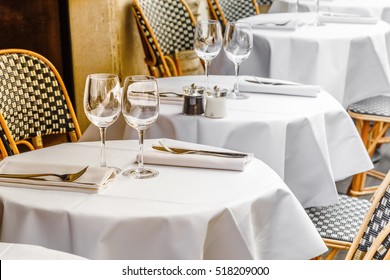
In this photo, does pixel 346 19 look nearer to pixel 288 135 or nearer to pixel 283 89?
pixel 283 89

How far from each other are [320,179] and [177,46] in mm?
1685

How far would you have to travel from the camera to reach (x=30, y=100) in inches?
92.9

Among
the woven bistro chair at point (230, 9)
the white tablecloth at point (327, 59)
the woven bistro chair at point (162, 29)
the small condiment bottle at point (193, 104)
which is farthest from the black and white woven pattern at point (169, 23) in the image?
the small condiment bottle at point (193, 104)

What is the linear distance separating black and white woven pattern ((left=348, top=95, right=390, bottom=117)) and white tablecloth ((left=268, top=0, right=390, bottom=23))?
3.47 feet

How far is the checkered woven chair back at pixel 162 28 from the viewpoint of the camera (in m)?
3.58

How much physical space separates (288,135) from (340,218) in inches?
12.8

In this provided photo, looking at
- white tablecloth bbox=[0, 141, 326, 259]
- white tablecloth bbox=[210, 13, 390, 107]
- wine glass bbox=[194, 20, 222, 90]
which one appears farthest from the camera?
white tablecloth bbox=[210, 13, 390, 107]

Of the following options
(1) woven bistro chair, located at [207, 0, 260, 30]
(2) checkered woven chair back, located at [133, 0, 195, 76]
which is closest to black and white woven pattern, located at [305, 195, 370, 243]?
(2) checkered woven chair back, located at [133, 0, 195, 76]

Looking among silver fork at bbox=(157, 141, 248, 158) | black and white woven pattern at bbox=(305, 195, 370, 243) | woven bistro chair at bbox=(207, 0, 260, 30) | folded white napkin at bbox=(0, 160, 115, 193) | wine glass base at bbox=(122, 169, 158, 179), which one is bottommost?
black and white woven pattern at bbox=(305, 195, 370, 243)

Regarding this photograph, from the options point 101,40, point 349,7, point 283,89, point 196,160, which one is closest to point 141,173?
point 196,160

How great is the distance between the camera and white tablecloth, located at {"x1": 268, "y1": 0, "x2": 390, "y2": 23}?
4504 mm

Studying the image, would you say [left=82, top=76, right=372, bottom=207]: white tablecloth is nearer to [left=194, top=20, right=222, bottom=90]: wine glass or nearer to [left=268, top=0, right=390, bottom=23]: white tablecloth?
[left=194, top=20, right=222, bottom=90]: wine glass

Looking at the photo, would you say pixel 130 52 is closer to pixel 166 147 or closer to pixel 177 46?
pixel 177 46

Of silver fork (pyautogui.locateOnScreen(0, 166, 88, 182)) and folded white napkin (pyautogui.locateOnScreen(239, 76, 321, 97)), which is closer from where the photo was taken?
silver fork (pyautogui.locateOnScreen(0, 166, 88, 182))
